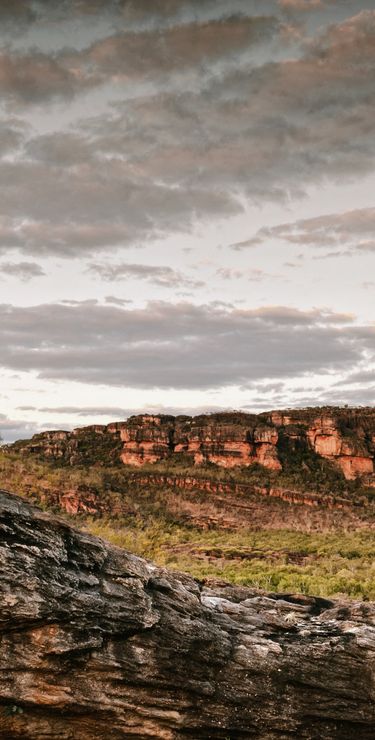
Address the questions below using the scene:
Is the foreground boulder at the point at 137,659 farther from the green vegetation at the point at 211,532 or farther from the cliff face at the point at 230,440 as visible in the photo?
the cliff face at the point at 230,440

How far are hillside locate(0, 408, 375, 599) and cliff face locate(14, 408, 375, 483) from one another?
0.24 m

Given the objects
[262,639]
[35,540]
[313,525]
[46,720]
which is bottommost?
[313,525]

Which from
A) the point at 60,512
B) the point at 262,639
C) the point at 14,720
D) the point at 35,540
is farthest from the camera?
the point at 60,512

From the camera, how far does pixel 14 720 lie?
30.2 ft

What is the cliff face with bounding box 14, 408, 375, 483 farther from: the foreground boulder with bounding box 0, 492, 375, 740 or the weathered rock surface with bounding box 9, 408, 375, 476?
the foreground boulder with bounding box 0, 492, 375, 740

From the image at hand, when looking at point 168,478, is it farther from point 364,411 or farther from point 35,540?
point 35,540

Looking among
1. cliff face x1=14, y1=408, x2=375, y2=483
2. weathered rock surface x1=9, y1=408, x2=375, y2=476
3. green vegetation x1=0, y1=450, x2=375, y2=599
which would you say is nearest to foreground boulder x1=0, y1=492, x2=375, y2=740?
green vegetation x1=0, y1=450, x2=375, y2=599

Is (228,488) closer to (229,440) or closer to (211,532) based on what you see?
(229,440)

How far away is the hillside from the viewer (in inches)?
1587

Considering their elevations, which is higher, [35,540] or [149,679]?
[35,540]

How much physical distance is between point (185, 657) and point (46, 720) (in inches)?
96.0

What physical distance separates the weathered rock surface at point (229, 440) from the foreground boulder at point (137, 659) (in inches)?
3610

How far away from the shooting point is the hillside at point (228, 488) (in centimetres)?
4031

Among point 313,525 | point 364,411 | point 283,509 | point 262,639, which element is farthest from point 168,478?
point 262,639
